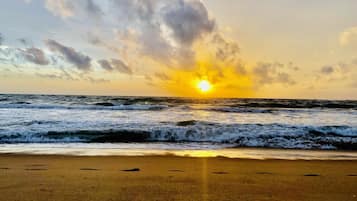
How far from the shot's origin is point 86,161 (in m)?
6.80

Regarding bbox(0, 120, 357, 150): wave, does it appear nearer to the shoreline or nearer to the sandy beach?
the shoreline

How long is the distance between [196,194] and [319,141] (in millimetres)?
9375

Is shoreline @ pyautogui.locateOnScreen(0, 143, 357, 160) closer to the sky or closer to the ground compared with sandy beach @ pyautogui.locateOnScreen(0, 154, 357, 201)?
closer to the ground

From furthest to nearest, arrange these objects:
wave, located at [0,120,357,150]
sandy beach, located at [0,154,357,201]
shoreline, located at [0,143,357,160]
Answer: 1. wave, located at [0,120,357,150]
2. shoreline, located at [0,143,357,160]
3. sandy beach, located at [0,154,357,201]

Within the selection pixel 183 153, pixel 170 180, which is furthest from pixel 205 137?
pixel 170 180

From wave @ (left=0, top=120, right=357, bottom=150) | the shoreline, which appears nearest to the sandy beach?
the shoreline

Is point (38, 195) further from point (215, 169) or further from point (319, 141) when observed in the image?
point (319, 141)

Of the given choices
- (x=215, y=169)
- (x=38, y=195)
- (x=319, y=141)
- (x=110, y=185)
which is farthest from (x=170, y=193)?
(x=319, y=141)

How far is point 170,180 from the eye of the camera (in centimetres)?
494

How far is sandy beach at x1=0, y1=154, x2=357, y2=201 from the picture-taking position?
4082 millimetres

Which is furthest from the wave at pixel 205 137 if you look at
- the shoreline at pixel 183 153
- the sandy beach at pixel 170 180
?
the sandy beach at pixel 170 180

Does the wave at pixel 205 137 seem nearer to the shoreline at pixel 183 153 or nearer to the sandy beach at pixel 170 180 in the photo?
the shoreline at pixel 183 153

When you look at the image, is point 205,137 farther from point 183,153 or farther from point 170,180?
point 170,180

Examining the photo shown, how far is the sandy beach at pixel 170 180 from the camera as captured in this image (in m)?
4.08
